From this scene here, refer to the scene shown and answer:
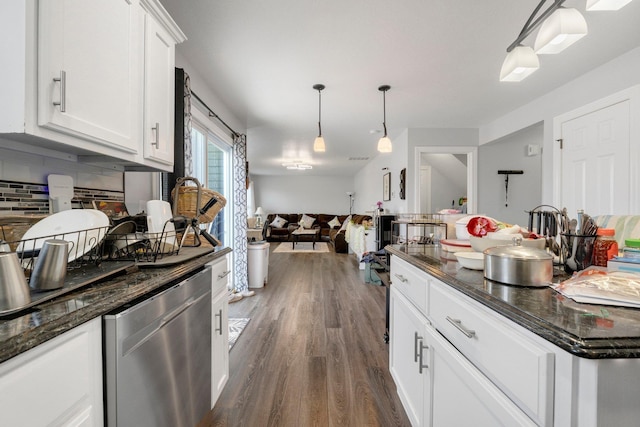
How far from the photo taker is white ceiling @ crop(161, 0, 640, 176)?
1.83 meters

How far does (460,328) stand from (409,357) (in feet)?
2.08

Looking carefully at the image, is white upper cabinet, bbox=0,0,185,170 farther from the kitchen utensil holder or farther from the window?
the kitchen utensil holder

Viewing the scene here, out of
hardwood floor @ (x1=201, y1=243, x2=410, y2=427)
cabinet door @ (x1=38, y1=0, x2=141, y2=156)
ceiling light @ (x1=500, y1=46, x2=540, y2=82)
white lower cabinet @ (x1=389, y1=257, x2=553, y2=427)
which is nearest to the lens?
white lower cabinet @ (x1=389, y1=257, x2=553, y2=427)

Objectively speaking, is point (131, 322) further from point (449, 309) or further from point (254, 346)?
point (254, 346)

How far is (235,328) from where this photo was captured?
2.70 meters

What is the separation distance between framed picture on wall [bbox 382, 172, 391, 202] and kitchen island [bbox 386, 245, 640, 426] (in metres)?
4.63

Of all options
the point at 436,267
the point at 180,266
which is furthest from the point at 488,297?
the point at 180,266

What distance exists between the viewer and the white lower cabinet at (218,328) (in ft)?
4.96

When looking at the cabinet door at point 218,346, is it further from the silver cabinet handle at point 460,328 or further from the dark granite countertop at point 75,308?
the silver cabinet handle at point 460,328

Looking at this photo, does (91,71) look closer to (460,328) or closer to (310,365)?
(460,328)

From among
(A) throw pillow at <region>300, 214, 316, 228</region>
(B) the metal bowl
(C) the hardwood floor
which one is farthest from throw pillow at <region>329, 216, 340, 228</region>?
(B) the metal bowl

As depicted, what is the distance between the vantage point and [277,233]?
9.67 m

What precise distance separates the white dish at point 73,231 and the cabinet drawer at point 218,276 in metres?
0.57

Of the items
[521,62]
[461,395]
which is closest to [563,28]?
[521,62]
